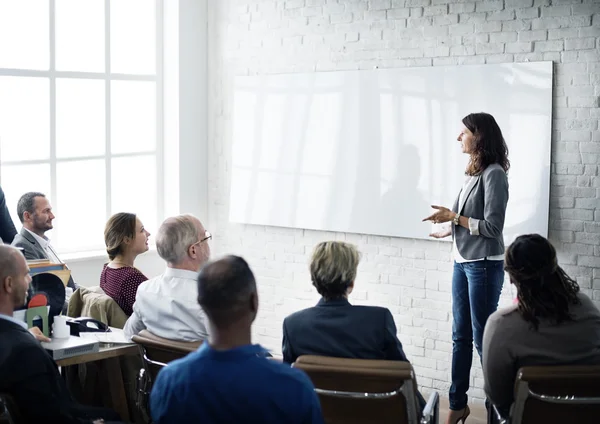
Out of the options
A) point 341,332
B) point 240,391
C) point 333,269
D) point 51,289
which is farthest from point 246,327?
point 51,289

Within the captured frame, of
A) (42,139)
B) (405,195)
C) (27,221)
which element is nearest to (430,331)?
(405,195)

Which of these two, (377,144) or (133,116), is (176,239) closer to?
(377,144)

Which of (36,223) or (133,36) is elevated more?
(133,36)

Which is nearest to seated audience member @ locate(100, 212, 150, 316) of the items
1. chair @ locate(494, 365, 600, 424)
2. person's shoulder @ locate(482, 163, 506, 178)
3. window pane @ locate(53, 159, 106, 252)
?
person's shoulder @ locate(482, 163, 506, 178)

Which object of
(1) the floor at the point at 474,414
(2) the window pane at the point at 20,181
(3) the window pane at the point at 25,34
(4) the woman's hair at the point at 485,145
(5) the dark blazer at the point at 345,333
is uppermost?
(3) the window pane at the point at 25,34

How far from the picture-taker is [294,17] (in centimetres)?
653

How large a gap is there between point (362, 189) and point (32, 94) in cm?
257

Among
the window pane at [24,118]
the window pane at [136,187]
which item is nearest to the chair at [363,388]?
the window pane at [24,118]

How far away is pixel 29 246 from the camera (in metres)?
5.20

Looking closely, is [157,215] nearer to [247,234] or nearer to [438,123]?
[247,234]

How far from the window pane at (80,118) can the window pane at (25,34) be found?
0.26 m

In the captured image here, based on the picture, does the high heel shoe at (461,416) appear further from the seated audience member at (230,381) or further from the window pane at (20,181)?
the window pane at (20,181)

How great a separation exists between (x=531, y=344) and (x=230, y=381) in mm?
1336

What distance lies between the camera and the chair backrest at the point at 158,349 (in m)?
3.24
